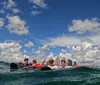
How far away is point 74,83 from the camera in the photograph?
125 ft

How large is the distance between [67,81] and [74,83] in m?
1.59

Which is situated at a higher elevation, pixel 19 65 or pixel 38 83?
pixel 19 65

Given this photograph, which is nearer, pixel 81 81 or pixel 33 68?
pixel 81 81

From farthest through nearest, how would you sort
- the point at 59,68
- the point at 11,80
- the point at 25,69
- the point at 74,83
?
1. the point at 25,69
2. the point at 59,68
3. the point at 11,80
4. the point at 74,83

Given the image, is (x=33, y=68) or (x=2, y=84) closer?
(x=2, y=84)

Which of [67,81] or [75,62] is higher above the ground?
[75,62]

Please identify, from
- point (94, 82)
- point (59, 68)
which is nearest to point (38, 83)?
point (94, 82)

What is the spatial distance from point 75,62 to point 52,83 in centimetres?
2531

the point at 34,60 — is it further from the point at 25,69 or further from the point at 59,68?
the point at 59,68

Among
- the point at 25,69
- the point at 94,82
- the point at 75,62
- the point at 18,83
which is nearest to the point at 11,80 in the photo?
the point at 18,83

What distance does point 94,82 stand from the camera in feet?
126

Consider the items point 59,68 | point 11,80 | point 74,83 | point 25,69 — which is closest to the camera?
point 74,83

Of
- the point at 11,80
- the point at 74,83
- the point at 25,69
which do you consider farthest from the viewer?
the point at 25,69

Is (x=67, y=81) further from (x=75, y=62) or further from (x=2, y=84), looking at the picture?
(x=75, y=62)
